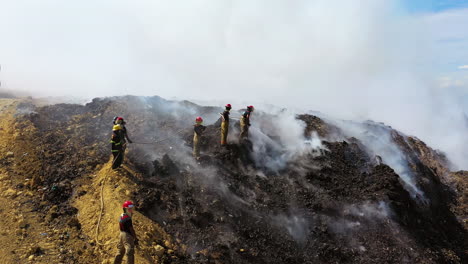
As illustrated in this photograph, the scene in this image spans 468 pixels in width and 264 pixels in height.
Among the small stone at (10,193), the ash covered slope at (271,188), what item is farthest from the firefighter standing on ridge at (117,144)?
the small stone at (10,193)

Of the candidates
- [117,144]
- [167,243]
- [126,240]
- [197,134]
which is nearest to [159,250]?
[167,243]

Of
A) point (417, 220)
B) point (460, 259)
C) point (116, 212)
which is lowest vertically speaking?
point (460, 259)

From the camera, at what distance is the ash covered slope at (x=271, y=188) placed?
8523mm

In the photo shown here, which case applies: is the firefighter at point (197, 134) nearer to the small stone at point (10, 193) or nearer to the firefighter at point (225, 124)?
the firefighter at point (225, 124)

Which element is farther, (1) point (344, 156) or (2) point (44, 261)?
(1) point (344, 156)

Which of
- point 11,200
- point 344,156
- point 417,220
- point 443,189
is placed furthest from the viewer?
point 443,189

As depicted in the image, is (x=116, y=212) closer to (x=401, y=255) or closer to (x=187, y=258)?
(x=187, y=258)

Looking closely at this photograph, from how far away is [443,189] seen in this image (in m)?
14.6

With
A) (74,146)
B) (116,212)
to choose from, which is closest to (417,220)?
(116,212)

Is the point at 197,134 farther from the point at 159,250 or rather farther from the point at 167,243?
the point at 159,250

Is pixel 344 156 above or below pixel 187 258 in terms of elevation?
above

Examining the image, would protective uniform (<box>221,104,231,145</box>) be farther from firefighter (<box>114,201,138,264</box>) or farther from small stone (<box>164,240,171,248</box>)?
firefighter (<box>114,201,138,264</box>)

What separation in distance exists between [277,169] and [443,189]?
8.78 m

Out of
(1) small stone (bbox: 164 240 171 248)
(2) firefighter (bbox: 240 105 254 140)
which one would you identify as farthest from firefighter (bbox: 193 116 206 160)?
(1) small stone (bbox: 164 240 171 248)
